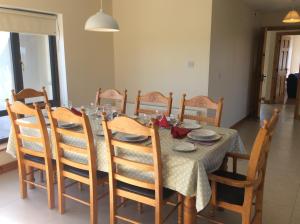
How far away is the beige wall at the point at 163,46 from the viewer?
13.6 ft

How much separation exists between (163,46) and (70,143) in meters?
2.63

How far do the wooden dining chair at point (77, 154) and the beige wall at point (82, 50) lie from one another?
1.95m

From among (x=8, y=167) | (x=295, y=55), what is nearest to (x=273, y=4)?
(x=8, y=167)

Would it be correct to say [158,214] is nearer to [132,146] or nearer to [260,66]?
[132,146]

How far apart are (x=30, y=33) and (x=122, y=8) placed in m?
1.73

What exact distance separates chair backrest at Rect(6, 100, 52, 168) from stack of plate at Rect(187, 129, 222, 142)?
1238mm

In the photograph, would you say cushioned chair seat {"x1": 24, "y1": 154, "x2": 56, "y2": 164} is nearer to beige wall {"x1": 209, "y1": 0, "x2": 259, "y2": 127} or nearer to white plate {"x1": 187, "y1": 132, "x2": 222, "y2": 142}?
white plate {"x1": 187, "y1": 132, "x2": 222, "y2": 142}

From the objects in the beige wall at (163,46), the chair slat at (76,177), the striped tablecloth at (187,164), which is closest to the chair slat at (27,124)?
the chair slat at (76,177)

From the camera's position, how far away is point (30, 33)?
11.7 ft

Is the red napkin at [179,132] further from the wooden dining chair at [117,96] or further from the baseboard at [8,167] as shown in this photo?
the baseboard at [8,167]

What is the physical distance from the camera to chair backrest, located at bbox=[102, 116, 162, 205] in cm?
180

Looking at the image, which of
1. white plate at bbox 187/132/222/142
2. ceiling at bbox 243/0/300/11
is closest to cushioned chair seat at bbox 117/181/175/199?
white plate at bbox 187/132/222/142

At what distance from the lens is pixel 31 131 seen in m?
2.66

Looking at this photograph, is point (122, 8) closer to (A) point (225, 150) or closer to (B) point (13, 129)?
(B) point (13, 129)
